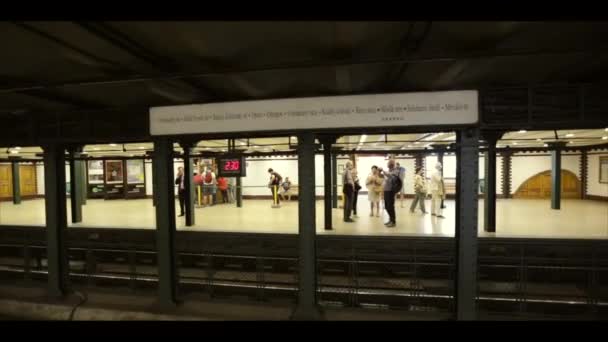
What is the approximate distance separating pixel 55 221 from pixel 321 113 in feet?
16.1

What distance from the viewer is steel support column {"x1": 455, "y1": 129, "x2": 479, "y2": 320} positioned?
3609 millimetres

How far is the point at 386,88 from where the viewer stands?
4242 millimetres

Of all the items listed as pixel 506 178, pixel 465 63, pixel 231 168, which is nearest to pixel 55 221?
pixel 231 168

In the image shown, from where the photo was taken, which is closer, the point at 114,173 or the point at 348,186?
the point at 348,186

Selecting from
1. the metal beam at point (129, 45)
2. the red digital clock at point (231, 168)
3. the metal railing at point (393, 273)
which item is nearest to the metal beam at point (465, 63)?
the metal railing at point (393, 273)

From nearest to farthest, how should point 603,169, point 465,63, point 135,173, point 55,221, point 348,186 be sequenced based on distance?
1. point 465,63
2. point 55,221
3. point 348,186
4. point 603,169
5. point 135,173

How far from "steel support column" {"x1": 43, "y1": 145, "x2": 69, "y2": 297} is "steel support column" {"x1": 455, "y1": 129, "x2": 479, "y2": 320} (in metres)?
6.31

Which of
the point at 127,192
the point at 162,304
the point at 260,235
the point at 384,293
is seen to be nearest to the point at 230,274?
the point at 260,235

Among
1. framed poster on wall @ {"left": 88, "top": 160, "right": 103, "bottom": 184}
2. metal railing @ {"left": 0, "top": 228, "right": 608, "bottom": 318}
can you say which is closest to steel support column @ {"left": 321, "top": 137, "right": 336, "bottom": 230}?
metal railing @ {"left": 0, "top": 228, "right": 608, "bottom": 318}

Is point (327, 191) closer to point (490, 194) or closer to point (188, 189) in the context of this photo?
point (188, 189)

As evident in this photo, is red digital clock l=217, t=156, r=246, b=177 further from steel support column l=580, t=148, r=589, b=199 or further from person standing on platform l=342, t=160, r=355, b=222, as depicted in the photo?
steel support column l=580, t=148, r=589, b=199

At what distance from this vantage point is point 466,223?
12.1 feet

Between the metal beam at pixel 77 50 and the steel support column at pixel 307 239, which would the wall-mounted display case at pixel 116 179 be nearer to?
→ the metal beam at pixel 77 50

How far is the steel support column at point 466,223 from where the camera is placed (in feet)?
11.8
